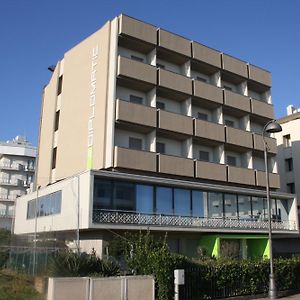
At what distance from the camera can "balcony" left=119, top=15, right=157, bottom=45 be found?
3459cm

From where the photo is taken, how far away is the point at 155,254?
18.5m

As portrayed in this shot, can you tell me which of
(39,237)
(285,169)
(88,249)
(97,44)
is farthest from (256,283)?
(285,169)

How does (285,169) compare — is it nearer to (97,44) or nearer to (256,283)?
(97,44)

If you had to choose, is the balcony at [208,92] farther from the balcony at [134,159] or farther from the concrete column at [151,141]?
the balcony at [134,159]

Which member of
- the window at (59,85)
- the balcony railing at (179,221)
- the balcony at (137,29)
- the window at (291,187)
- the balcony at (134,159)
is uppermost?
the balcony at (137,29)

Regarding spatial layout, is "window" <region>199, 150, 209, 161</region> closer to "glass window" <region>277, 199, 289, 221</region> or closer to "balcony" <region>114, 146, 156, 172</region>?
"balcony" <region>114, 146, 156, 172</region>

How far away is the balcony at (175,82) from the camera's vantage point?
36031 millimetres

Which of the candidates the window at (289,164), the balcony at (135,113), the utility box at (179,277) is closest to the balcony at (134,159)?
the balcony at (135,113)

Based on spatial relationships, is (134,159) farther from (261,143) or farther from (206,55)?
(261,143)

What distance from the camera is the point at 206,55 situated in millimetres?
40625

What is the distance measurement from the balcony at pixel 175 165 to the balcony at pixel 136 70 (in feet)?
20.2

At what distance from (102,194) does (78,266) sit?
33.2 ft

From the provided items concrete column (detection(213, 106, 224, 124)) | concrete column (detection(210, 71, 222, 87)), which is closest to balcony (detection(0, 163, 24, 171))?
concrete column (detection(210, 71, 222, 87))

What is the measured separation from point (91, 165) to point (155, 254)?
1588cm
